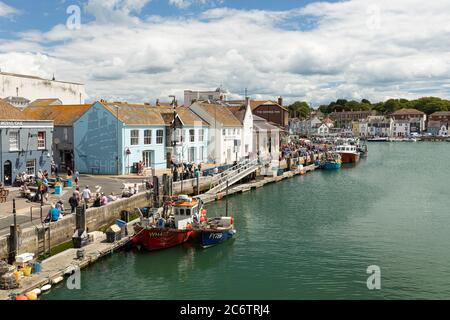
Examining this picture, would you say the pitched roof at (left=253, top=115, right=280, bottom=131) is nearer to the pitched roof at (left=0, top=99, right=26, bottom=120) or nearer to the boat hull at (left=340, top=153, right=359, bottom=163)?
the boat hull at (left=340, top=153, right=359, bottom=163)

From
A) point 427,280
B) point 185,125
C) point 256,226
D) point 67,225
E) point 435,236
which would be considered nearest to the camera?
point 427,280

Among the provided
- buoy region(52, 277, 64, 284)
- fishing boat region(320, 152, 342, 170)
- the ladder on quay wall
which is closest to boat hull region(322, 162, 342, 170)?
fishing boat region(320, 152, 342, 170)

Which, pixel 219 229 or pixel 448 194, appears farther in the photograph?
pixel 448 194

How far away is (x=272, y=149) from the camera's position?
256 feet

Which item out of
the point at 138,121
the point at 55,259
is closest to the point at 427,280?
the point at 55,259

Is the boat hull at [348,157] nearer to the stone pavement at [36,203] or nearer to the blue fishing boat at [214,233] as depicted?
the stone pavement at [36,203]

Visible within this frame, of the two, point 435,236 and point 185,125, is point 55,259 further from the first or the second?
point 185,125

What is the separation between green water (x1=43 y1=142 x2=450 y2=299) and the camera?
70.0ft

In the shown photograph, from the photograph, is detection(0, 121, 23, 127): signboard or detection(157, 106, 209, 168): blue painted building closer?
detection(0, 121, 23, 127): signboard

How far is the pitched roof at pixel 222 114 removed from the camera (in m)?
61.1

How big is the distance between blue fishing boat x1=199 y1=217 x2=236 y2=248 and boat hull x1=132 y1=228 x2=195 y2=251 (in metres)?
1.19

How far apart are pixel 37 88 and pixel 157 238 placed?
46101 mm

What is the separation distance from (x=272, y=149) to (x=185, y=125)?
27072mm
